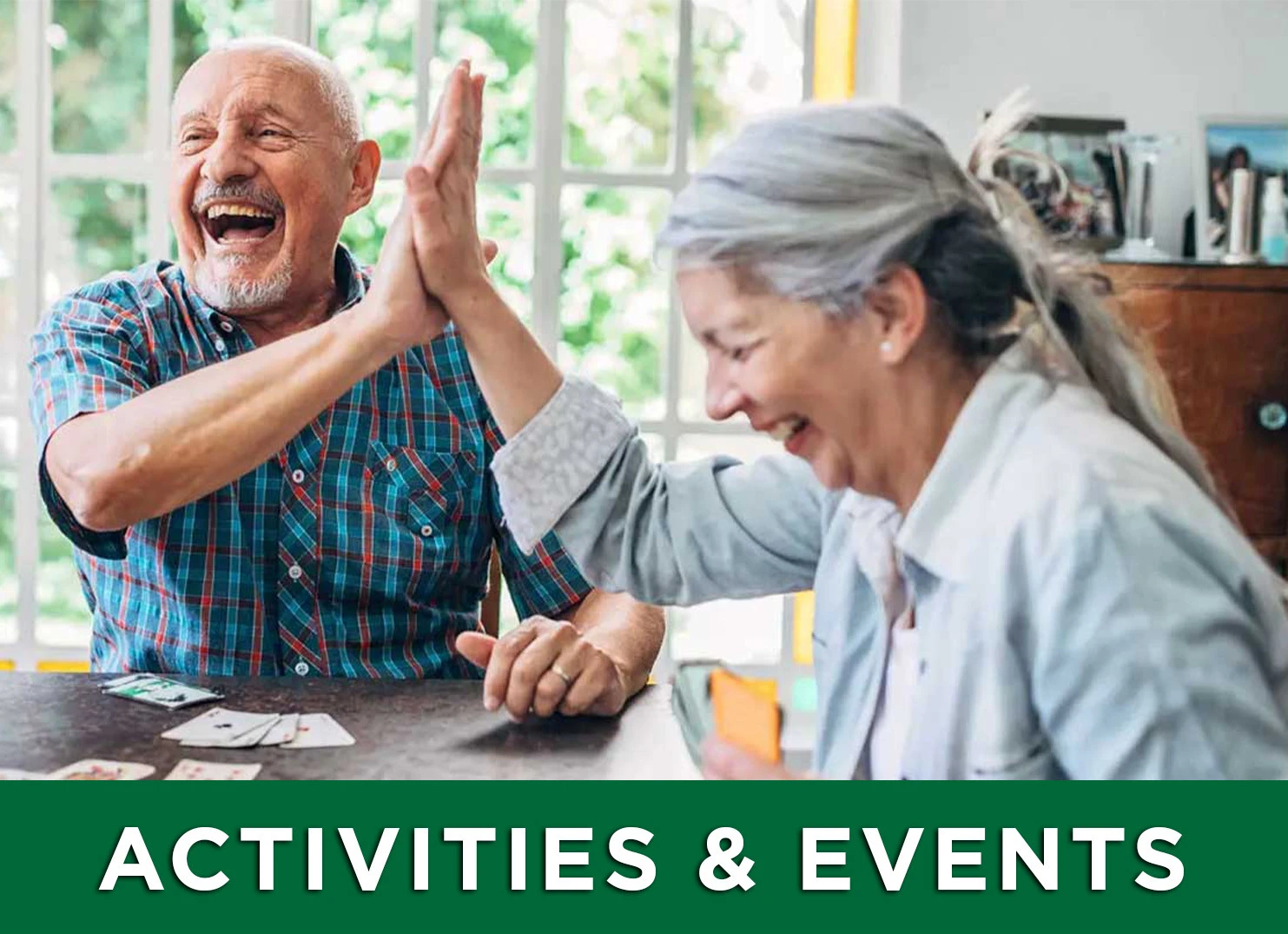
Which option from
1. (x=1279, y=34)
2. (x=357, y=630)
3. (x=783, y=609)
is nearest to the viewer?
(x=357, y=630)

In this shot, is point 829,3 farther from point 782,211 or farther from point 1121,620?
point 1121,620

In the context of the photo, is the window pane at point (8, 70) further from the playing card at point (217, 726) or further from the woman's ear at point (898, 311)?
the woman's ear at point (898, 311)

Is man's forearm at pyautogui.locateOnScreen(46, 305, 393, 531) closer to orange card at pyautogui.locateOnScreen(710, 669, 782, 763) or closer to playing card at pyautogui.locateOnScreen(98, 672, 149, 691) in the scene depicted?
playing card at pyautogui.locateOnScreen(98, 672, 149, 691)

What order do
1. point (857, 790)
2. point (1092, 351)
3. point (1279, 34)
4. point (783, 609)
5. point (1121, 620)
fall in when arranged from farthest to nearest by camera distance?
point (783, 609), point (1279, 34), point (1092, 351), point (857, 790), point (1121, 620)

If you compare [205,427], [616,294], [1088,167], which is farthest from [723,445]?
[205,427]

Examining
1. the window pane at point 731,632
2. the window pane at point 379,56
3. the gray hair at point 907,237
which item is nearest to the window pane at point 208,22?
the window pane at point 379,56

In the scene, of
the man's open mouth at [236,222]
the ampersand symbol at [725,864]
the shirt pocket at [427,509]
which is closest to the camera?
the ampersand symbol at [725,864]

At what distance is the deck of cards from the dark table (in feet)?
0.04

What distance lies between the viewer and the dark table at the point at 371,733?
4.41 ft

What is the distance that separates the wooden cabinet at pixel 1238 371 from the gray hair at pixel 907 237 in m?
1.97

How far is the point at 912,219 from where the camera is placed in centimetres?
111

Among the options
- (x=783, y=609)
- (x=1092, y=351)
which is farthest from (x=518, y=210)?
(x=1092, y=351)

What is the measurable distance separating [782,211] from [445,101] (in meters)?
0.63

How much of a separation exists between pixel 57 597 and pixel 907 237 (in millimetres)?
3128
